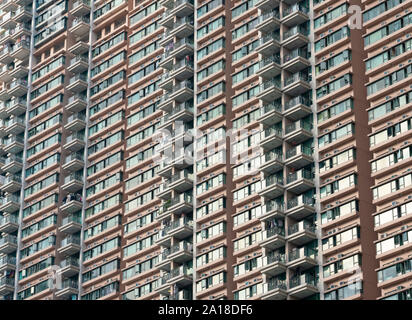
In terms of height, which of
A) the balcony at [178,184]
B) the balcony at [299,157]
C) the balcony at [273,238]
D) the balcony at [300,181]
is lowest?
the balcony at [273,238]

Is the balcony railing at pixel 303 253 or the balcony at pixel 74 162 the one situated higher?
the balcony at pixel 74 162

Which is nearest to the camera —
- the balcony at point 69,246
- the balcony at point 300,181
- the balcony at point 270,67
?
the balcony at point 300,181

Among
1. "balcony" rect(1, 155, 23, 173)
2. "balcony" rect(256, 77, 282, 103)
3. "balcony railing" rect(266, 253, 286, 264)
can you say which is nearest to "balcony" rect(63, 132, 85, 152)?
"balcony" rect(1, 155, 23, 173)

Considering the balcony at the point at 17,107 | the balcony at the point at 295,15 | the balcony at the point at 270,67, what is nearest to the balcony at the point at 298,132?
the balcony at the point at 270,67

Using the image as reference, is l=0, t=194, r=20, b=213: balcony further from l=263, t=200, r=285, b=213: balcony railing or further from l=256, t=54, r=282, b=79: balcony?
l=263, t=200, r=285, b=213: balcony railing

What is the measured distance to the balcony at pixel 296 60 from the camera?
121688mm

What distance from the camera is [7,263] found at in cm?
15112

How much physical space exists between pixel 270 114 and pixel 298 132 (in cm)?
524

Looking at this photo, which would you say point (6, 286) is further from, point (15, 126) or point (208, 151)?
point (208, 151)

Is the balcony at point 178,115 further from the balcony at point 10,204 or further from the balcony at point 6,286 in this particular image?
the balcony at point 6,286

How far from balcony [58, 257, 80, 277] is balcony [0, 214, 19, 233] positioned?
565 inches

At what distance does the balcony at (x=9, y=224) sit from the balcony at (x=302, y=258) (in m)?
56.6

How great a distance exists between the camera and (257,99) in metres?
126
